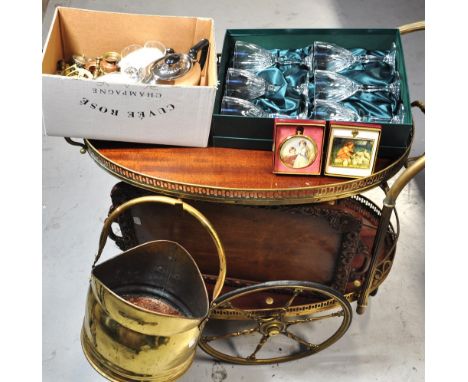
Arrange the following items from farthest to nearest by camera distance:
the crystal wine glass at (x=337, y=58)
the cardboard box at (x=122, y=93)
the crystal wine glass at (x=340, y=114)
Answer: the crystal wine glass at (x=337, y=58)
the crystal wine glass at (x=340, y=114)
the cardboard box at (x=122, y=93)

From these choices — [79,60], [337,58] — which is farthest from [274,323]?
[79,60]

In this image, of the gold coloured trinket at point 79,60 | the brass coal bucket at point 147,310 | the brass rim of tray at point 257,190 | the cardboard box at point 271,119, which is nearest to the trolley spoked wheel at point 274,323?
the brass coal bucket at point 147,310

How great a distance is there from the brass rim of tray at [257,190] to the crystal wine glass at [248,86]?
0.24m

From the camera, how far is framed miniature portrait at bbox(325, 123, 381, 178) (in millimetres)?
1225

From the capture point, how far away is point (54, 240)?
77.4 inches

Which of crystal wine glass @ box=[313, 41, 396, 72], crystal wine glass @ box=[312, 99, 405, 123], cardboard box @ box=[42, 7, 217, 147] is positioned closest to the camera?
cardboard box @ box=[42, 7, 217, 147]

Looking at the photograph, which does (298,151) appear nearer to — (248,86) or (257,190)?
(257,190)

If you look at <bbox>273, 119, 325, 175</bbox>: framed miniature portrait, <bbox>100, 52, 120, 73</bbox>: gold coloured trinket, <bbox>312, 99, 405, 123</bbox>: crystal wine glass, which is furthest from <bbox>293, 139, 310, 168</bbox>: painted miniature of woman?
<bbox>100, 52, 120, 73</bbox>: gold coloured trinket

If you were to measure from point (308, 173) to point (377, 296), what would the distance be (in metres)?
0.72

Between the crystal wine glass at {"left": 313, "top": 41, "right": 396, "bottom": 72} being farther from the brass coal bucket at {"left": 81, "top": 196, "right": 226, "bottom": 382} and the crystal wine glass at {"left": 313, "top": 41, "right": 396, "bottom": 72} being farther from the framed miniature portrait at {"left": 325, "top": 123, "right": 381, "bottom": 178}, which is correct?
the brass coal bucket at {"left": 81, "top": 196, "right": 226, "bottom": 382}

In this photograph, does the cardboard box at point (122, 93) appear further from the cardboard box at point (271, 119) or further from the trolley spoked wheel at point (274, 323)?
the trolley spoked wheel at point (274, 323)

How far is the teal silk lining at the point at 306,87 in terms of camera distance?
1364 mm

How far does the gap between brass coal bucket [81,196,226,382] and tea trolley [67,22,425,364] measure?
0.24ft

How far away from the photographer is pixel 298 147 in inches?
49.3
